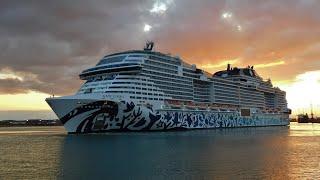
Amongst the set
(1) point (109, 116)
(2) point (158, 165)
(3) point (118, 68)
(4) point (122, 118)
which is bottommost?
(2) point (158, 165)

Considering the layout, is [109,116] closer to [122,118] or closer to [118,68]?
[122,118]

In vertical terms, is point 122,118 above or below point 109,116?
below

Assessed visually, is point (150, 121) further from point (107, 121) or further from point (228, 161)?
point (228, 161)

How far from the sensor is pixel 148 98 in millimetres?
80188

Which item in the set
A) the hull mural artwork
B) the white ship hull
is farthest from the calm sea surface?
the hull mural artwork

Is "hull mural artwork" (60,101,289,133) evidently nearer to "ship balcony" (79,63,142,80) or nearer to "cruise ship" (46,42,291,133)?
"cruise ship" (46,42,291,133)

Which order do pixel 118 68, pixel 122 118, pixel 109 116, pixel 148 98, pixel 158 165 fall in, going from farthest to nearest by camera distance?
pixel 148 98 → pixel 118 68 → pixel 122 118 → pixel 109 116 → pixel 158 165

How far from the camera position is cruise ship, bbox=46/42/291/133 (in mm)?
71562

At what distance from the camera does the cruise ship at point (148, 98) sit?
2817 inches

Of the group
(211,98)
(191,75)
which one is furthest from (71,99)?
(211,98)

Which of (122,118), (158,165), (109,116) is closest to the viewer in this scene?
(158,165)

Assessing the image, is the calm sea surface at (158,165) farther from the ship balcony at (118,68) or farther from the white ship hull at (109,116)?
the ship balcony at (118,68)

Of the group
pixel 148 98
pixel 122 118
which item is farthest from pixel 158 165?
pixel 148 98

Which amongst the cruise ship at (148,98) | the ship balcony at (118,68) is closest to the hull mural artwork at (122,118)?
the cruise ship at (148,98)
